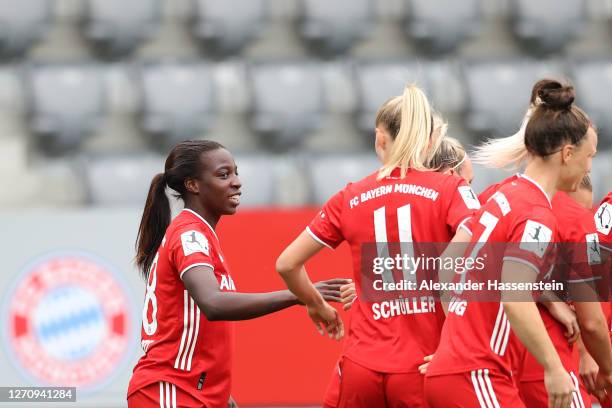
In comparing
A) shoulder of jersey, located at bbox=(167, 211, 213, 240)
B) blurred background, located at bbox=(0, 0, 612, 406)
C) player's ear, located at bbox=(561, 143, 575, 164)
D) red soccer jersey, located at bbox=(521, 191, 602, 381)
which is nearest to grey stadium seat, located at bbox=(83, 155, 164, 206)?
blurred background, located at bbox=(0, 0, 612, 406)

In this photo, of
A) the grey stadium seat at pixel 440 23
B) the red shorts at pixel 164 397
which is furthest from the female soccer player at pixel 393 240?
the grey stadium seat at pixel 440 23

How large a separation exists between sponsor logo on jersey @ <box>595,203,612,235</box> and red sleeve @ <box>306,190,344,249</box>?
3.88 feet

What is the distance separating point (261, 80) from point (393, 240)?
6.57 meters

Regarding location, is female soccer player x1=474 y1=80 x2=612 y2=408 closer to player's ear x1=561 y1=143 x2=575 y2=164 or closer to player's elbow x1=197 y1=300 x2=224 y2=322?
player's ear x1=561 y1=143 x2=575 y2=164

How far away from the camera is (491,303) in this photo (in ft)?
13.6

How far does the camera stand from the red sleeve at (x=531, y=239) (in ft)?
12.8

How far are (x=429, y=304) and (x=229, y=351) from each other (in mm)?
856

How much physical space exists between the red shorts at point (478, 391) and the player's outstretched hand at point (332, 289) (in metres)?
0.66

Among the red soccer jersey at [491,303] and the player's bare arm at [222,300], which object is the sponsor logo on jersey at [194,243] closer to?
the player's bare arm at [222,300]

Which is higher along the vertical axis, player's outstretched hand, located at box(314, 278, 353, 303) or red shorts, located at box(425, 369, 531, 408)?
player's outstretched hand, located at box(314, 278, 353, 303)

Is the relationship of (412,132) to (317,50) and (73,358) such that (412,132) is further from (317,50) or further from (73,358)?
(317,50)

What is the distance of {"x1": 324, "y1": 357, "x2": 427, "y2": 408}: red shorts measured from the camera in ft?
14.9

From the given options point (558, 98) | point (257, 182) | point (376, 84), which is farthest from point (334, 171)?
point (558, 98)

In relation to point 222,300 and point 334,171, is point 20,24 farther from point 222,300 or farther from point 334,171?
point 222,300
